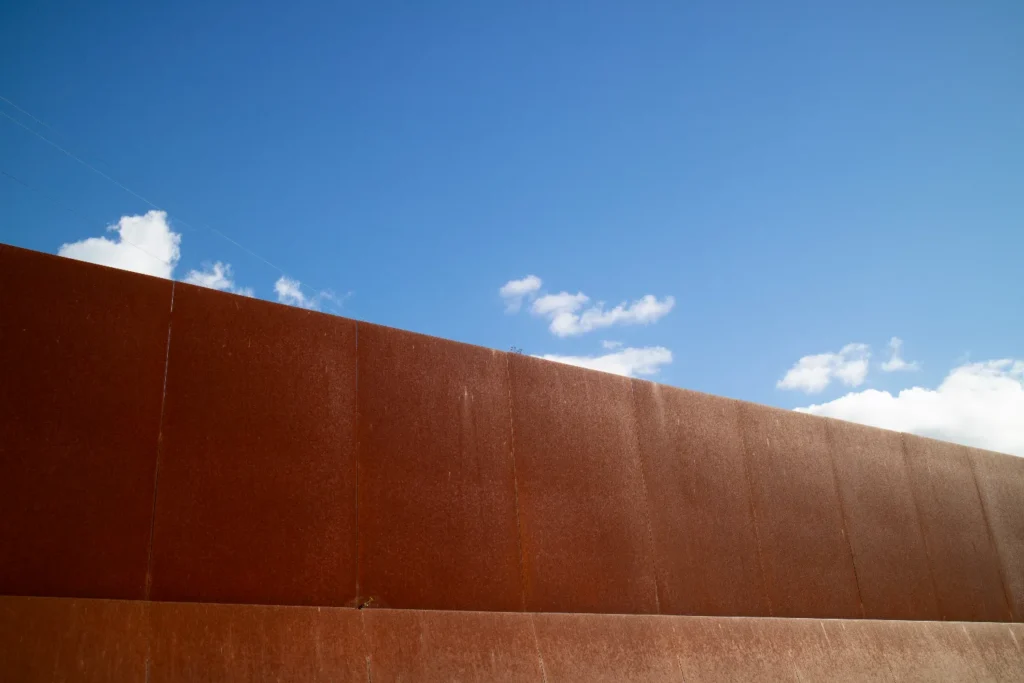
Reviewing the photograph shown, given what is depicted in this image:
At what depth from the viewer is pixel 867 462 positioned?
42.0 feet

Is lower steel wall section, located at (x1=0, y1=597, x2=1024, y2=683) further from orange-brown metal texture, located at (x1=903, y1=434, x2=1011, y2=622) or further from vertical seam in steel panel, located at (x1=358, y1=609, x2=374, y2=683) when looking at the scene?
orange-brown metal texture, located at (x1=903, y1=434, x2=1011, y2=622)

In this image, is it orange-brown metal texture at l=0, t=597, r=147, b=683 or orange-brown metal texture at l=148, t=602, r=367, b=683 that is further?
orange-brown metal texture at l=148, t=602, r=367, b=683

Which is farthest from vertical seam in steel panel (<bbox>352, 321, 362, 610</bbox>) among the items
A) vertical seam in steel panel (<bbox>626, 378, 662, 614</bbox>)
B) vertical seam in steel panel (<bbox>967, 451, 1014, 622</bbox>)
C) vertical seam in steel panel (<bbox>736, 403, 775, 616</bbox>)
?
vertical seam in steel panel (<bbox>967, 451, 1014, 622</bbox>)

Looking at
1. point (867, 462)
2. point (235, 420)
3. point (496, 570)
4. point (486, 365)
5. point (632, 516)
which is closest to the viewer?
point (235, 420)

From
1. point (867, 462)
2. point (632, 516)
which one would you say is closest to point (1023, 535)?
point (867, 462)

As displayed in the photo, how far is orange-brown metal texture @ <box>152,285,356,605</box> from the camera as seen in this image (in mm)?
6395

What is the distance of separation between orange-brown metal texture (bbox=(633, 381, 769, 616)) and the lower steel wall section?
39cm

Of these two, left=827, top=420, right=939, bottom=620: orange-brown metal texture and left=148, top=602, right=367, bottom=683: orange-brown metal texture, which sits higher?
left=827, top=420, right=939, bottom=620: orange-brown metal texture

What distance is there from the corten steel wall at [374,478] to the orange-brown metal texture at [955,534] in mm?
1246

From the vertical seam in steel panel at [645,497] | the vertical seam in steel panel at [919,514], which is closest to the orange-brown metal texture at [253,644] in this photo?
the vertical seam in steel panel at [645,497]

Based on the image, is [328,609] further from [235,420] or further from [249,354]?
[249,354]

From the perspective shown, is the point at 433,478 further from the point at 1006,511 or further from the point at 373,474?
the point at 1006,511

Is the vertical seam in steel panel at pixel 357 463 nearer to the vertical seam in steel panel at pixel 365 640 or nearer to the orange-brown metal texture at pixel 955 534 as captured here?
the vertical seam in steel panel at pixel 365 640

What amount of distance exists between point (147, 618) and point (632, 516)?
17.3 feet
